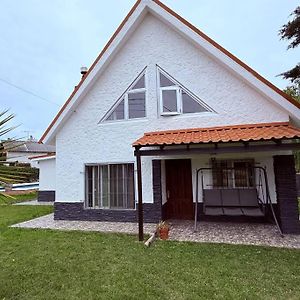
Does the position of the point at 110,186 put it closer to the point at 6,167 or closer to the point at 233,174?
the point at 233,174

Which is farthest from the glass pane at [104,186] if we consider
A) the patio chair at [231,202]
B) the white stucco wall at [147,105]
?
the patio chair at [231,202]

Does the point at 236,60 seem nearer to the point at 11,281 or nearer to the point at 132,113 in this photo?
the point at 132,113

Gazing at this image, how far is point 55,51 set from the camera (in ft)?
68.3

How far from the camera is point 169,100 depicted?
1098 cm

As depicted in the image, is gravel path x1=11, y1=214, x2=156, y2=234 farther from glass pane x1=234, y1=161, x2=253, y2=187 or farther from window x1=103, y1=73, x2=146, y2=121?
window x1=103, y1=73, x2=146, y2=121

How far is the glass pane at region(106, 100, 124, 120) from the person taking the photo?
11.5 m

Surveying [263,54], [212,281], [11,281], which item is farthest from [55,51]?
[212,281]

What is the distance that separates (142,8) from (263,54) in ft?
51.0

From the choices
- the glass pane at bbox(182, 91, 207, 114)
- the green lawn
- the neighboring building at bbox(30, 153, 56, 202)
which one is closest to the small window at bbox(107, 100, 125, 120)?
the glass pane at bbox(182, 91, 207, 114)

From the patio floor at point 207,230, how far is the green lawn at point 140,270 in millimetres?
678

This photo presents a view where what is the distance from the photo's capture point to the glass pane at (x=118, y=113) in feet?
37.7

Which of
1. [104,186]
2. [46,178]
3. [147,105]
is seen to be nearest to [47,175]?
[46,178]

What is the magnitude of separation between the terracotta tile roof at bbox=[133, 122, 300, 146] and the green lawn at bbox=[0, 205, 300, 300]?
334 cm

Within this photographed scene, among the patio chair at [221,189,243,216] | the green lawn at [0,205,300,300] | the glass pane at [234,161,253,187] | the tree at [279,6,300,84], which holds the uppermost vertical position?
the tree at [279,6,300,84]
